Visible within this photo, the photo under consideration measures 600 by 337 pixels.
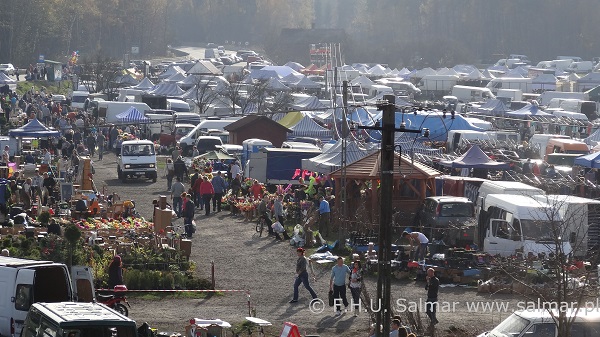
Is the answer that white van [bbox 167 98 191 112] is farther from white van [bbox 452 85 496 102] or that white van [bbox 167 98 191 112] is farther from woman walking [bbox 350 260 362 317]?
woman walking [bbox 350 260 362 317]

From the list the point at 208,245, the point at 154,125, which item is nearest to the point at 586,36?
the point at 154,125

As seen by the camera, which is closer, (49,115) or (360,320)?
(360,320)

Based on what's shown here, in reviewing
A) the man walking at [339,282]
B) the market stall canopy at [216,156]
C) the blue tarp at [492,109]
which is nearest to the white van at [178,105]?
the blue tarp at [492,109]

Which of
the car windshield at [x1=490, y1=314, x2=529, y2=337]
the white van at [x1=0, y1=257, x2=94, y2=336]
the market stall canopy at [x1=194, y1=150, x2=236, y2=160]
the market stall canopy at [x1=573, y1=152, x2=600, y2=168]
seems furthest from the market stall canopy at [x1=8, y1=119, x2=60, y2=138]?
the car windshield at [x1=490, y1=314, x2=529, y2=337]

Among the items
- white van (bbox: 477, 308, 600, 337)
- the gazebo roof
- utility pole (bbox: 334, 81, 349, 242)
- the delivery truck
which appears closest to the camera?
→ white van (bbox: 477, 308, 600, 337)

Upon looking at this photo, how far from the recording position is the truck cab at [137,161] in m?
38.0

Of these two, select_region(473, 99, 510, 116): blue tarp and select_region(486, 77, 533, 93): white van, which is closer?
select_region(473, 99, 510, 116): blue tarp

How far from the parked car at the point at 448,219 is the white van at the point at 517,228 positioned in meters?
0.59

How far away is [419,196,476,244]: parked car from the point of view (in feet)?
82.5

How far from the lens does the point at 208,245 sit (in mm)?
25891

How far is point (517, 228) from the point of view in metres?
23.6

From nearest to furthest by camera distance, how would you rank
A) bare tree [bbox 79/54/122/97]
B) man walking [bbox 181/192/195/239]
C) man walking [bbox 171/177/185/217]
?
man walking [bbox 181/192/195/239]
man walking [bbox 171/177/185/217]
bare tree [bbox 79/54/122/97]

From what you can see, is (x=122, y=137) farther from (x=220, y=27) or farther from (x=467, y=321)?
(x=220, y=27)

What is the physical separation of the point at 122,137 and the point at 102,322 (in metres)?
32.7
